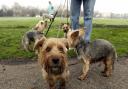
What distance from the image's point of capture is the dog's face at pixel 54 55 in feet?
21.8

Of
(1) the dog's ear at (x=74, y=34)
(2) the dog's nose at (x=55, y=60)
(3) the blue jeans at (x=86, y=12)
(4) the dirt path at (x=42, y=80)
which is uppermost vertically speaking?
(3) the blue jeans at (x=86, y=12)

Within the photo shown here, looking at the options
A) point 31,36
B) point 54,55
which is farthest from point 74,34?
point 31,36

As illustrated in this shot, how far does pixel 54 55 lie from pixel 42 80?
97.7 inches

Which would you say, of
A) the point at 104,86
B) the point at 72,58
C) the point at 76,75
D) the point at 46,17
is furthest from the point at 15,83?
the point at 46,17

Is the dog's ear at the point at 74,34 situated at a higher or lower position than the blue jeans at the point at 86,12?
lower

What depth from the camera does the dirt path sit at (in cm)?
855

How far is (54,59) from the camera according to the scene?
6594mm

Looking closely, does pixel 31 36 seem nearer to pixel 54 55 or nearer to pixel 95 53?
pixel 95 53

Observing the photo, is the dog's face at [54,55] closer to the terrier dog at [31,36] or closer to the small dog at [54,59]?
the small dog at [54,59]

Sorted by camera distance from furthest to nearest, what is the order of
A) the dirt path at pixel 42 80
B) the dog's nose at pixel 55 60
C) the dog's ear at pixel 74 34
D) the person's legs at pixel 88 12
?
the person's legs at pixel 88 12, the dirt path at pixel 42 80, the dog's ear at pixel 74 34, the dog's nose at pixel 55 60

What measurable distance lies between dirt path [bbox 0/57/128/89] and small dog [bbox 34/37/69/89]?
893 millimetres

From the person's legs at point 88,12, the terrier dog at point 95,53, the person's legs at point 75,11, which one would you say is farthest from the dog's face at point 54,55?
the person's legs at point 75,11

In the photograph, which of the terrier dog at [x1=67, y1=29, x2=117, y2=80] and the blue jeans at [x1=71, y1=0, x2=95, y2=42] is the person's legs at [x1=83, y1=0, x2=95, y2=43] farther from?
the terrier dog at [x1=67, y1=29, x2=117, y2=80]

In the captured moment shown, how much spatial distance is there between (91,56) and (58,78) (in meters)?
1.82
